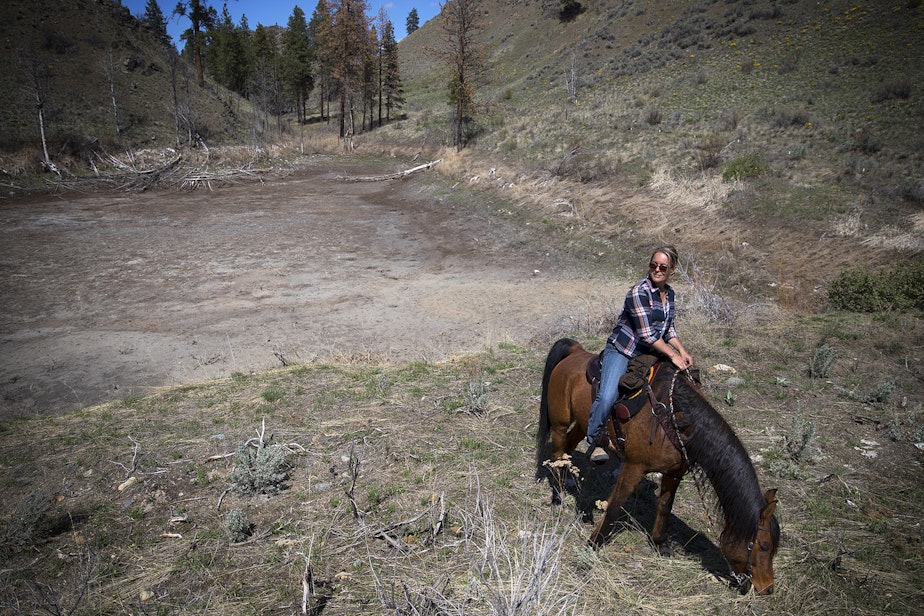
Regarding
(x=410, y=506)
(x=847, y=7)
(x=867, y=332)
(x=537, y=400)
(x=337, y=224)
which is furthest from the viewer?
(x=847, y=7)

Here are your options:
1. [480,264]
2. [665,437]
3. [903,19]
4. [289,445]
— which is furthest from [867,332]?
[903,19]

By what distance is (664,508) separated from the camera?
3.64 metres

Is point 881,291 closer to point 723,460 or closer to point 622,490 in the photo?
point 723,460

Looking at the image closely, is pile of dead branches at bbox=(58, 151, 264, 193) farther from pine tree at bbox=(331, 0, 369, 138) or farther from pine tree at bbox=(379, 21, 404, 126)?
pine tree at bbox=(379, 21, 404, 126)

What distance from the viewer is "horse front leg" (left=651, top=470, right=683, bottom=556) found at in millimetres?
3598

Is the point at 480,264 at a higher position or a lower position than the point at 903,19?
lower

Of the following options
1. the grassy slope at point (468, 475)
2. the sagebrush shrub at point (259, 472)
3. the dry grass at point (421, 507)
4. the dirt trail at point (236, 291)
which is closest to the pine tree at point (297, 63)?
the dirt trail at point (236, 291)

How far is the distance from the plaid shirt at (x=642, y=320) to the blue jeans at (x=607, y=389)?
8cm

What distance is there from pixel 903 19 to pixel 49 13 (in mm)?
59172

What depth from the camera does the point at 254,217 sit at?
2030 cm

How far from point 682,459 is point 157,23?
66319 millimetres

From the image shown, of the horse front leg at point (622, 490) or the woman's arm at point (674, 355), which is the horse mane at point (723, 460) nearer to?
the woman's arm at point (674, 355)

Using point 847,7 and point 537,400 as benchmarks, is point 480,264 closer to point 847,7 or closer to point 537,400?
point 537,400

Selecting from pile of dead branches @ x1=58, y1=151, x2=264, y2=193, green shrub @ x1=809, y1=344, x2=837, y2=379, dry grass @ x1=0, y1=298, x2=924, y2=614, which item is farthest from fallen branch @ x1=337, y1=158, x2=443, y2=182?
green shrub @ x1=809, y1=344, x2=837, y2=379
